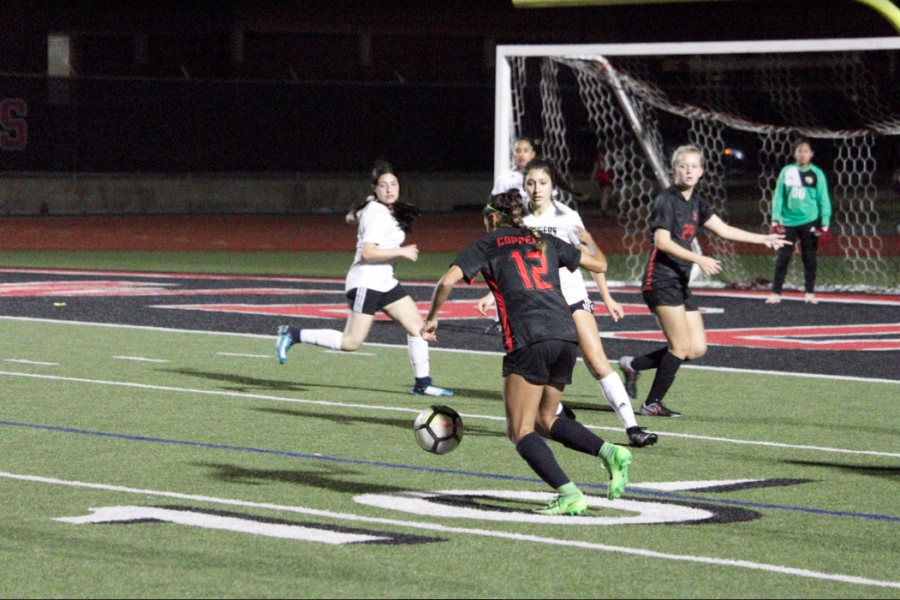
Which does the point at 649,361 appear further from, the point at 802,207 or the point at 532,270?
the point at 802,207

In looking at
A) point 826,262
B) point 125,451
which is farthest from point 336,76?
point 125,451

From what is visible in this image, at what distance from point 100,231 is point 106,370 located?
21436 mm

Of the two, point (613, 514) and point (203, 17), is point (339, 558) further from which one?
point (203, 17)

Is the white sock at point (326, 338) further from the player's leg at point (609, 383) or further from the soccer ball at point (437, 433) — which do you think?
the soccer ball at point (437, 433)

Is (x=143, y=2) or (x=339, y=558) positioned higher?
(x=143, y=2)

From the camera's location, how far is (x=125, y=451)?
10062 millimetres

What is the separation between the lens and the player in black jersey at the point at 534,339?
8148mm

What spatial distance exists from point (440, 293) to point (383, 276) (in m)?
4.30

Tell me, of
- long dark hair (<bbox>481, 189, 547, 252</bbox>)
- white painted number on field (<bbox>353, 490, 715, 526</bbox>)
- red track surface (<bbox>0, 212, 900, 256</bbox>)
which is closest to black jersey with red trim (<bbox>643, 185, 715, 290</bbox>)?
white painted number on field (<bbox>353, 490, 715, 526</bbox>)

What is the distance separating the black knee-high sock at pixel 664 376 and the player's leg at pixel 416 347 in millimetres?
1684

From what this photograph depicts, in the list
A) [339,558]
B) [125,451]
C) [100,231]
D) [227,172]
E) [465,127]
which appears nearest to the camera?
[339,558]

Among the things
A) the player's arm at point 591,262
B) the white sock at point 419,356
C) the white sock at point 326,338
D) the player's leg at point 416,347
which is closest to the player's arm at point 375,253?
the player's leg at point 416,347

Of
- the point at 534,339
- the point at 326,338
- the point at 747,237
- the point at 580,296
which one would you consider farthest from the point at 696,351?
Result: the point at 534,339

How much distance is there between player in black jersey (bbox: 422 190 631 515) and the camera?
8148mm
